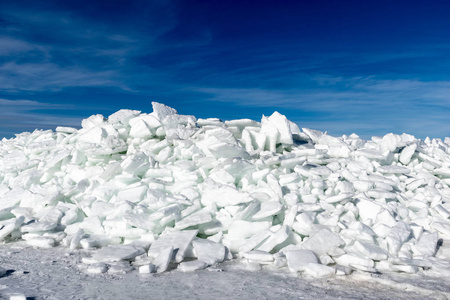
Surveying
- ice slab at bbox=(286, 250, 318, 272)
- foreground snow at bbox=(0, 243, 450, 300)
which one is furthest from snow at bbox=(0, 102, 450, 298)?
foreground snow at bbox=(0, 243, 450, 300)

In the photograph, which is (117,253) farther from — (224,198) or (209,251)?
(224,198)

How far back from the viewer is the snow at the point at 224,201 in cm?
403

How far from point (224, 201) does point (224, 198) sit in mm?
35

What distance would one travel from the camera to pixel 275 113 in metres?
6.88

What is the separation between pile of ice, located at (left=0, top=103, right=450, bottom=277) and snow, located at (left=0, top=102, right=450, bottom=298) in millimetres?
16

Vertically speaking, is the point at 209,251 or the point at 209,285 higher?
the point at 209,251

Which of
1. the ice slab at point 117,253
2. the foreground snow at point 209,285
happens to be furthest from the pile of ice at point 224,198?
the foreground snow at point 209,285

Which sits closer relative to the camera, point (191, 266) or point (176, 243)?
point (191, 266)

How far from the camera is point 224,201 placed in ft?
15.7

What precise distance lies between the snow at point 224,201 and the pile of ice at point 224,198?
0.05 ft

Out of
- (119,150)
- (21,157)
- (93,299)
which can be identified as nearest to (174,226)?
(93,299)

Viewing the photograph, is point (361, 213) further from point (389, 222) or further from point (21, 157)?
point (21, 157)

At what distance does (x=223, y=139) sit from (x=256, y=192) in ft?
4.99

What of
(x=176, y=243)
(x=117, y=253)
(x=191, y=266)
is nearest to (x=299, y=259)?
(x=191, y=266)
